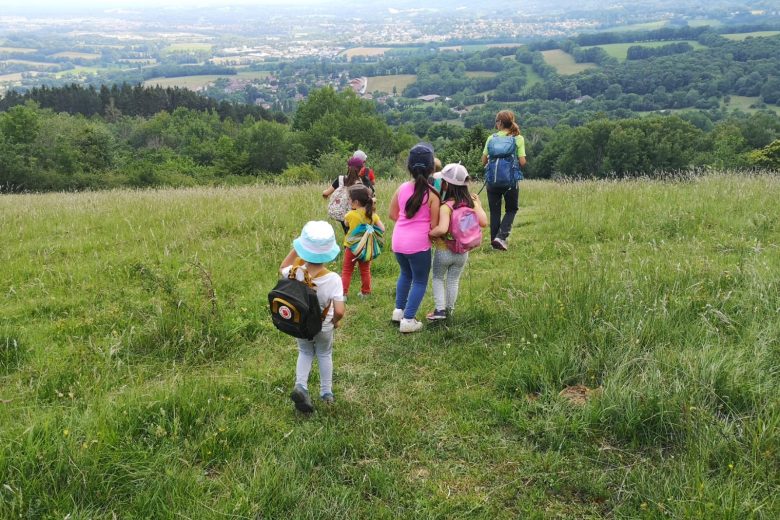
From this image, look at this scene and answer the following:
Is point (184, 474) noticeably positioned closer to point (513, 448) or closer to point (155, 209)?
point (513, 448)

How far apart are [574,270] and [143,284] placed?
4831 mm

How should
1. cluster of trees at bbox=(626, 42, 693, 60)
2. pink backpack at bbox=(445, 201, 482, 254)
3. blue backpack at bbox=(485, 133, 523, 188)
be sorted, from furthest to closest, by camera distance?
1. cluster of trees at bbox=(626, 42, 693, 60)
2. blue backpack at bbox=(485, 133, 523, 188)
3. pink backpack at bbox=(445, 201, 482, 254)

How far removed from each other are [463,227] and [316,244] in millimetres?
1858

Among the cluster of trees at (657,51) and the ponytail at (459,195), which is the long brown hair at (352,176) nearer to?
the ponytail at (459,195)

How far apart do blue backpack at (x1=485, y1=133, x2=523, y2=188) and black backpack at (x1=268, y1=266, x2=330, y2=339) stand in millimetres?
4515

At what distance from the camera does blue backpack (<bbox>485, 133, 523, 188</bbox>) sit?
7262 millimetres

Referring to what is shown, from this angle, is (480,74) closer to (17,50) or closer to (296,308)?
(296,308)

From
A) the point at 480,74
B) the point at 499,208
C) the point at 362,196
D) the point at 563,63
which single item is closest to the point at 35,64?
the point at 480,74

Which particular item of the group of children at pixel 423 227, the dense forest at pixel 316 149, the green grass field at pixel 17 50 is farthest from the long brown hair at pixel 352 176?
the green grass field at pixel 17 50

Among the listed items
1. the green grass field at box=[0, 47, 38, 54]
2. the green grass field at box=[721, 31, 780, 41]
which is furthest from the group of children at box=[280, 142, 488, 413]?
the green grass field at box=[0, 47, 38, 54]

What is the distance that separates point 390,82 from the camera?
131 m

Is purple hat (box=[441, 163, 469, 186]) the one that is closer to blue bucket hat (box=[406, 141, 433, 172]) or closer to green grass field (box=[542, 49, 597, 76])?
blue bucket hat (box=[406, 141, 433, 172])

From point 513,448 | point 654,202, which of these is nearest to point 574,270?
point 513,448

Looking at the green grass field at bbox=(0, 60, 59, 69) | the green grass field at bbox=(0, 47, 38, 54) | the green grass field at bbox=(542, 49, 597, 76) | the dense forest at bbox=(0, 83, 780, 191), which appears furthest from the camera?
the green grass field at bbox=(0, 47, 38, 54)
